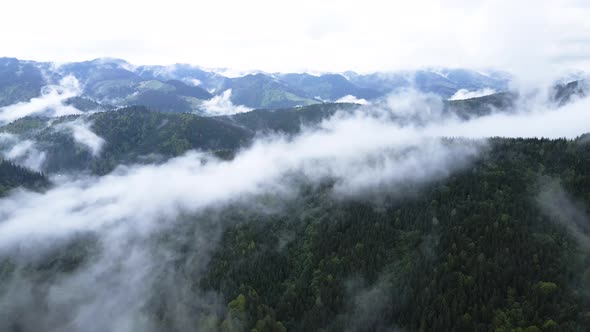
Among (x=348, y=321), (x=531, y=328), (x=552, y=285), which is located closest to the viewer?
(x=531, y=328)

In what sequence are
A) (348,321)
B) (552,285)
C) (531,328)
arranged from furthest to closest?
(348,321), (552,285), (531,328)

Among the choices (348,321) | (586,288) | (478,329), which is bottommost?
(348,321)

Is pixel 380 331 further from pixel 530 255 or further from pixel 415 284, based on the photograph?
pixel 530 255

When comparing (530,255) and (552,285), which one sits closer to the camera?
(552,285)

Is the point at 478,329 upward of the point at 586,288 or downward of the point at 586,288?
downward

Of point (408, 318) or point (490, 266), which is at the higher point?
point (490, 266)

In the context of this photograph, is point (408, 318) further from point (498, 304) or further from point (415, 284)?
point (498, 304)

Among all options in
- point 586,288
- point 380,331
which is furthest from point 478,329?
point 586,288

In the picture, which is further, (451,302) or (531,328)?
(451,302)

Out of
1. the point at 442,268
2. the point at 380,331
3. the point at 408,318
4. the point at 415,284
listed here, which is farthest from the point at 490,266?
the point at 380,331
